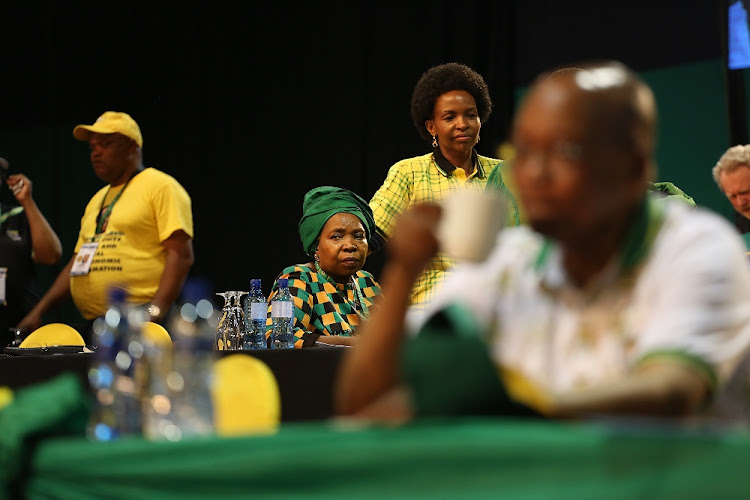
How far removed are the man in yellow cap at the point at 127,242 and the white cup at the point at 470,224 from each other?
9.83 ft

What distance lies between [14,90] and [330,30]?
2207 mm

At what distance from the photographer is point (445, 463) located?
87 cm

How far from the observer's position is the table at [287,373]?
2.75 metres

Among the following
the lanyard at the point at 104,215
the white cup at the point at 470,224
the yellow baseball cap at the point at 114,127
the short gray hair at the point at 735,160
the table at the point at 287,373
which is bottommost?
the table at the point at 287,373

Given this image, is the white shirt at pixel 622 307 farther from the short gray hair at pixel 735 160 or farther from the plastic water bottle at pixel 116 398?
the short gray hair at pixel 735 160

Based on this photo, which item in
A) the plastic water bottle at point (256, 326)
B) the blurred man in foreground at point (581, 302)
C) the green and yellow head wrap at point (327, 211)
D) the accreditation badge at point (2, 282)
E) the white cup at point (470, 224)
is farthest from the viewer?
the accreditation badge at point (2, 282)

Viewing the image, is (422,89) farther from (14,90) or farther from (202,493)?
(14,90)

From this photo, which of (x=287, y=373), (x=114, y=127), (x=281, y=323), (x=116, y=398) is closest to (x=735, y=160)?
(x=281, y=323)

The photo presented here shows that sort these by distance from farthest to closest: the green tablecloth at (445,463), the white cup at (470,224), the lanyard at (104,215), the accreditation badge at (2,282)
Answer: the accreditation badge at (2,282) < the lanyard at (104,215) < the white cup at (470,224) < the green tablecloth at (445,463)

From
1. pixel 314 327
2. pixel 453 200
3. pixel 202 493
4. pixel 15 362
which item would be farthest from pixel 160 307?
pixel 202 493

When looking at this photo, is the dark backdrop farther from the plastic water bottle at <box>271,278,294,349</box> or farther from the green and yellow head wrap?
the plastic water bottle at <box>271,278,294,349</box>

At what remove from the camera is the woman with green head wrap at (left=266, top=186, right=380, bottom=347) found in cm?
388

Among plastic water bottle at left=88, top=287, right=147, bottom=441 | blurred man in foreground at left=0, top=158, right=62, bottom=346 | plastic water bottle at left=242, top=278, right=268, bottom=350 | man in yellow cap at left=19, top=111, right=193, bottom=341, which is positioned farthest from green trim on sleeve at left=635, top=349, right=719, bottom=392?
blurred man in foreground at left=0, top=158, right=62, bottom=346

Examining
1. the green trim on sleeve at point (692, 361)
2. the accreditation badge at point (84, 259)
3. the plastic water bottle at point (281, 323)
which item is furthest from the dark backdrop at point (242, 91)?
the green trim on sleeve at point (692, 361)
